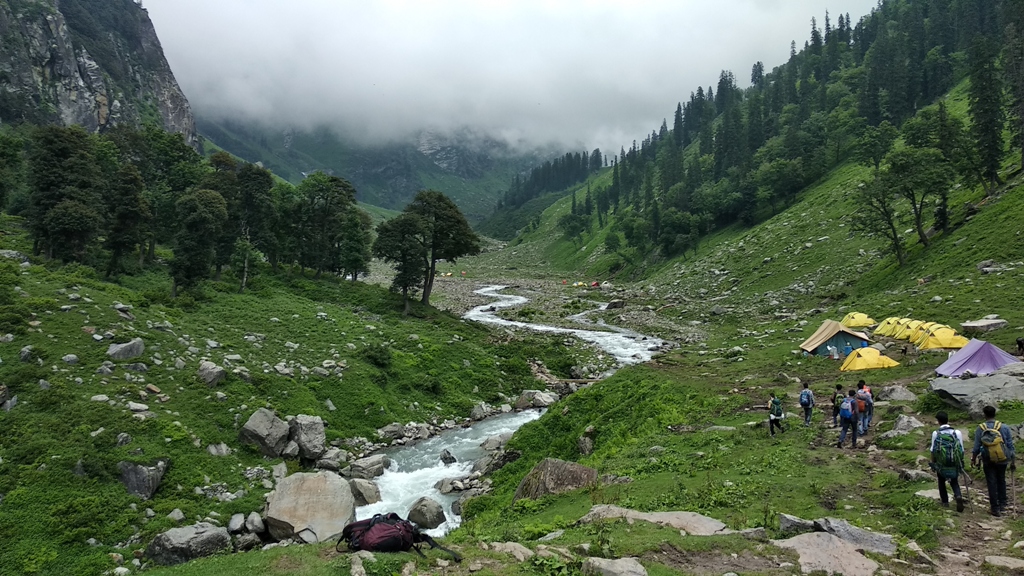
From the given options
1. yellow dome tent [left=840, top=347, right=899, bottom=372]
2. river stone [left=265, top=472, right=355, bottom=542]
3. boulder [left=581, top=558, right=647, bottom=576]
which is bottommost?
river stone [left=265, top=472, right=355, bottom=542]

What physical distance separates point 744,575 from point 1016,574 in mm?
4773

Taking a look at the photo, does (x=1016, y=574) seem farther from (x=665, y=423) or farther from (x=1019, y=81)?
(x=1019, y=81)

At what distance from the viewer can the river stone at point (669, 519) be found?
1182 cm

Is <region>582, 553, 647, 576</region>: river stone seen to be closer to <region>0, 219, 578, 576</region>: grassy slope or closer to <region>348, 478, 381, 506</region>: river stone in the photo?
<region>348, 478, 381, 506</region>: river stone

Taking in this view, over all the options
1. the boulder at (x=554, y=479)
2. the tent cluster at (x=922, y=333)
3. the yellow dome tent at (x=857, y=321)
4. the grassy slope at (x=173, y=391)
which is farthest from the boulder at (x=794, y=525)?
the yellow dome tent at (x=857, y=321)

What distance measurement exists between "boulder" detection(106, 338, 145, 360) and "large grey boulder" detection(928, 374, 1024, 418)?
34565 millimetres

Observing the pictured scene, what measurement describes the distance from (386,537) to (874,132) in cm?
9974

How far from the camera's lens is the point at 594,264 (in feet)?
434

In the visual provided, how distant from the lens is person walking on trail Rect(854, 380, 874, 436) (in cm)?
1772

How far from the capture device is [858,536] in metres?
10.7

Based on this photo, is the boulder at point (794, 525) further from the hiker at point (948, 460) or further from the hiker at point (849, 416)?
the hiker at point (849, 416)

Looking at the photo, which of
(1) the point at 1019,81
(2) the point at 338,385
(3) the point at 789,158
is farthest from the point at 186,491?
(3) the point at 789,158

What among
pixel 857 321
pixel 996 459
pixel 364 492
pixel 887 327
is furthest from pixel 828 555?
pixel 857 321

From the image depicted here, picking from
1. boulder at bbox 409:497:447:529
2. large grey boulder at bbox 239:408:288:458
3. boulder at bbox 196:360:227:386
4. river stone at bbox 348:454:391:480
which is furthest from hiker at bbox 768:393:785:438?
boulder at bbox 196:360:227:386
